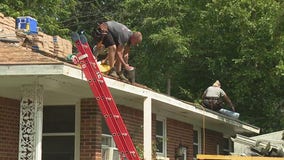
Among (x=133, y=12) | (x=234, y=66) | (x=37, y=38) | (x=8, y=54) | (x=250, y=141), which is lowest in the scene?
(x=250, y=141)

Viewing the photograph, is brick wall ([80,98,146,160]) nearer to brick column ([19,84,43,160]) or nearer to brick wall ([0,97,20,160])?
brick wall ([0,97,20,160])

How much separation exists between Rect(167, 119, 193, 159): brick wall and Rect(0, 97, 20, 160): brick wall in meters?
5.63

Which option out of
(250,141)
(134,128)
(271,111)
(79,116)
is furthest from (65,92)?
(271,111)

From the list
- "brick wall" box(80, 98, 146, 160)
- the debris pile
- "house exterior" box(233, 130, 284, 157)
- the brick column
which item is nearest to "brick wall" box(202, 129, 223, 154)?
"house exterior" box(233, 130, 284, 157)

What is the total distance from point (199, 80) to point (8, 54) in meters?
16.3

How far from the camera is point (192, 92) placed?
25.9m

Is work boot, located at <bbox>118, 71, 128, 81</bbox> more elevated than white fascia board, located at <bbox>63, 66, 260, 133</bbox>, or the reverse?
work boot, located at <bbox>118, 71, 128, 81</bbox>

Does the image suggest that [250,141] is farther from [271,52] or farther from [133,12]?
[133,12]

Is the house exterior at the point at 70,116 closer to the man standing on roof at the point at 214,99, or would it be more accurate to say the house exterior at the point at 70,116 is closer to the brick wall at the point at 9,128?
the brick wall at the point at 9,128

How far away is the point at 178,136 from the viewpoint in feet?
58.3

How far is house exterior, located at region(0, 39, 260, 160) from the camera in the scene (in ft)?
33.3

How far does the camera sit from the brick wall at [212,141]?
66.3 feet

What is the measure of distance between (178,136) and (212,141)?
326 centimetres

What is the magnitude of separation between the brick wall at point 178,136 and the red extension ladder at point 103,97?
6.91m
